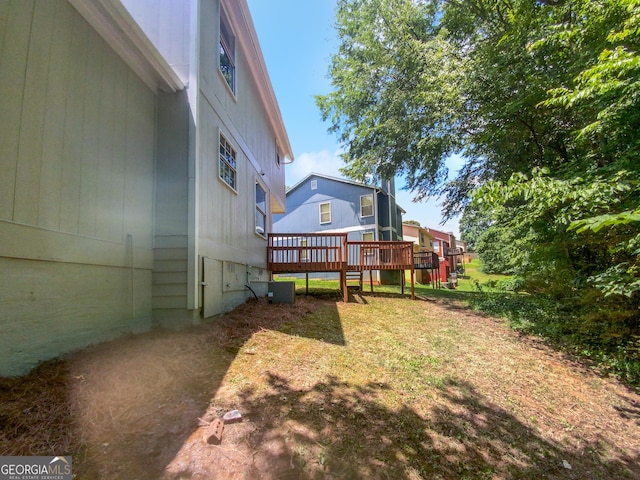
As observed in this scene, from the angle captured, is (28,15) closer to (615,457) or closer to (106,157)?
(106,157)

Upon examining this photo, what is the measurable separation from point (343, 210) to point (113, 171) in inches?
562

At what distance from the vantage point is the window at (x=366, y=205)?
16250mm

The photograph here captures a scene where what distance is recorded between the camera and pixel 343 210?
A: 17250 mm

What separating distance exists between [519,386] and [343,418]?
8.13 ft

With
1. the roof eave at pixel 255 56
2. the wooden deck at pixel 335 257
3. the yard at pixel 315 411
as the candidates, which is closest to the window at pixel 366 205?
the wooden deck at pixel 335 257

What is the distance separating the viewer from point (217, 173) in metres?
5.06

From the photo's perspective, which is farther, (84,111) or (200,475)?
(84,111)

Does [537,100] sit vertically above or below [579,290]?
above

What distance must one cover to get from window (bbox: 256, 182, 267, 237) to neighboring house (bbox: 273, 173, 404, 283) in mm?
6909

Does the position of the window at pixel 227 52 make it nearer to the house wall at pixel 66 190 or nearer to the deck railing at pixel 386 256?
the house wall at pixel 66 190

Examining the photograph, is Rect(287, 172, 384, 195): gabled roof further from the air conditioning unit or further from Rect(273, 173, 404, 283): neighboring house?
the air conditioning unit

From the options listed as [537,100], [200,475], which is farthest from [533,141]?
[200,475]

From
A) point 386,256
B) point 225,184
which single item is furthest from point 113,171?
point 386,256

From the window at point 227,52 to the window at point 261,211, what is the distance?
8.90ft
